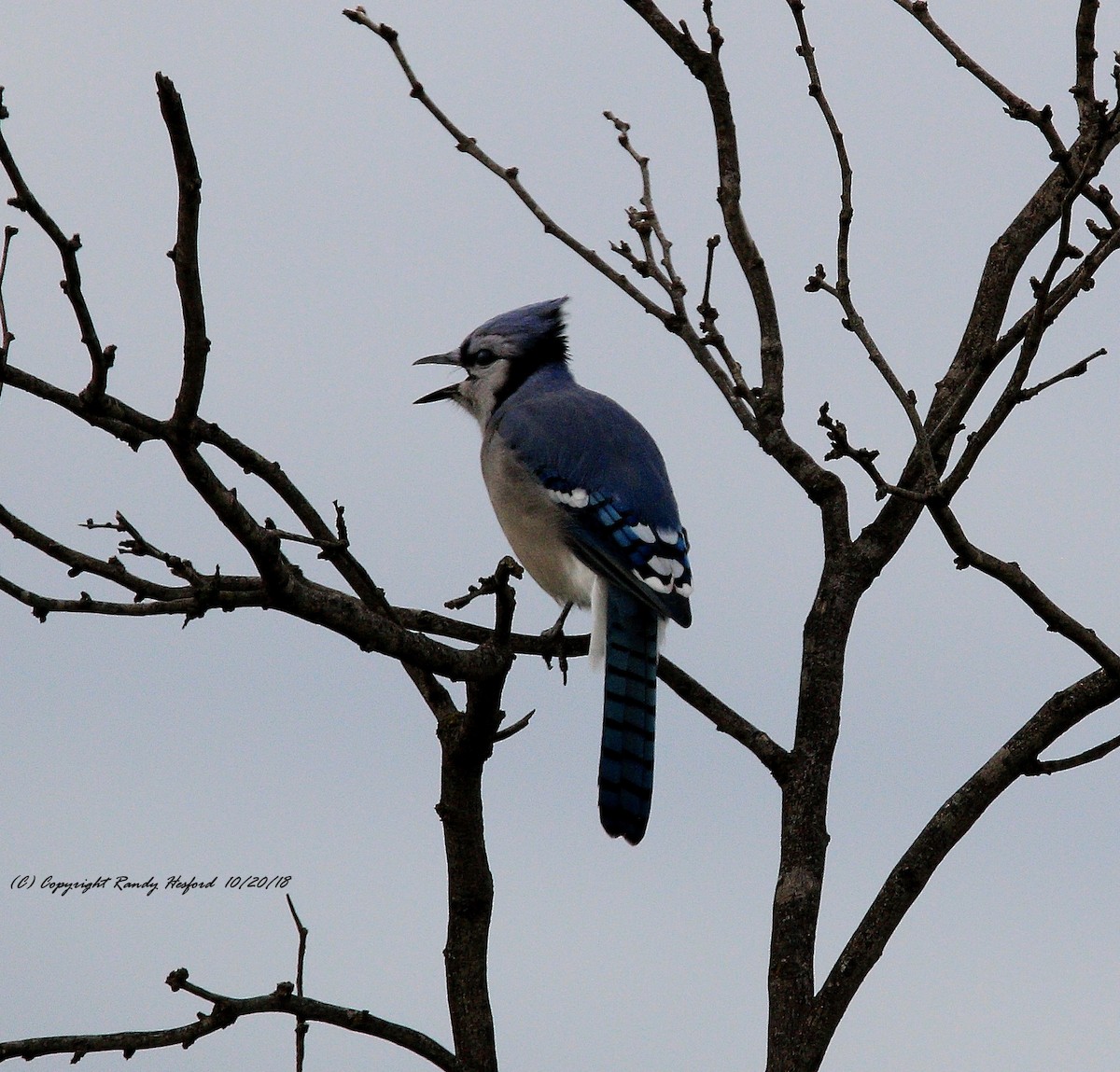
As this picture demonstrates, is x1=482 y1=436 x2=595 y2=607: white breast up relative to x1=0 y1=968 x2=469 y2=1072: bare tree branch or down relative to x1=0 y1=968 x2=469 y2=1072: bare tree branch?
up

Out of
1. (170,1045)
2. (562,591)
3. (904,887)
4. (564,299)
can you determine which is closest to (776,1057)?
(904,887)

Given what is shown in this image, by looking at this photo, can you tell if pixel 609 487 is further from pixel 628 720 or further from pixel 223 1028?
pixel 223 1028

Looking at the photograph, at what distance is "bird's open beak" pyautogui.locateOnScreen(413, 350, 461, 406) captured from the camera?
5246mm

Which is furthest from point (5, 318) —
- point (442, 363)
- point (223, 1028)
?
point (442, 363)

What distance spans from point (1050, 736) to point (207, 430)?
1.62 meters

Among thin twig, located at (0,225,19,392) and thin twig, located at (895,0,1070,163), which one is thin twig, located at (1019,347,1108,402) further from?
thin twig, located at (0,225,19,392)

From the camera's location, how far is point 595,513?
13.9 ft

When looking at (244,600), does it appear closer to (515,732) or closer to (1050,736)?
(515,732)

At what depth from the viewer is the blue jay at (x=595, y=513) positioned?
377 centimetres

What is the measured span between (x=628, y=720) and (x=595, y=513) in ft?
2.28

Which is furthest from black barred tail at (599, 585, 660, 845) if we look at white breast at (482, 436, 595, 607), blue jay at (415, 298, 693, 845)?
white breast at (482, 436, 595, 607)

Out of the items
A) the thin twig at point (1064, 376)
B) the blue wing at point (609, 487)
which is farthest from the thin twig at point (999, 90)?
the blue wing at point (609, 487)

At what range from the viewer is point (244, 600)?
242 cm

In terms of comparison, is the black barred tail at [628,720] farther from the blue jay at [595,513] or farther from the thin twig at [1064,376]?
the thin twig at [1064,376]
